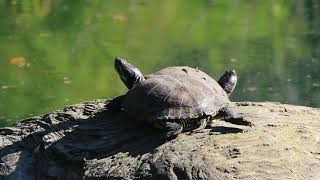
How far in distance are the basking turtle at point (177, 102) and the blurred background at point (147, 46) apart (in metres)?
2.28

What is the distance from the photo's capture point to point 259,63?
736cm

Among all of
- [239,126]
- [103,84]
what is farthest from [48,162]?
[103,84]

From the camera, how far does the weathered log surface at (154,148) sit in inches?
110

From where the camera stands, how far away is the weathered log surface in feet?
9.14

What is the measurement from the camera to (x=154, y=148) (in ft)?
9.73

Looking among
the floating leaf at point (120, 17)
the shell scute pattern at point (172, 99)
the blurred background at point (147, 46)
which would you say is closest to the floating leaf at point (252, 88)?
the blurred background at point (147, 46)

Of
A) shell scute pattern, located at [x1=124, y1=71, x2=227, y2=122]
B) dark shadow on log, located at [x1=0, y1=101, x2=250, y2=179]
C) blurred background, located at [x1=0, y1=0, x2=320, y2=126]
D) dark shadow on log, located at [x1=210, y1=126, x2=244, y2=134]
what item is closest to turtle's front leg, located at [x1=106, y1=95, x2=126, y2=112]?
dark shadow on log, located at [x1=0, y1=101, x2=250, y2=179]

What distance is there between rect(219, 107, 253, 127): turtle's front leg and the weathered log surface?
31 mm

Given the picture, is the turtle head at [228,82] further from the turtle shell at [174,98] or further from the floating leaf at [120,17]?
the floating leaf at [120,17]

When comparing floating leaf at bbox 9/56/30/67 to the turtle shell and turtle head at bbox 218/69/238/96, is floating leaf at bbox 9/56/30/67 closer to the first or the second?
turtle head at bbox 218/69/238/96

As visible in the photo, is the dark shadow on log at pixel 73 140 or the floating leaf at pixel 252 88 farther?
the floating leaf at pixel 252 88

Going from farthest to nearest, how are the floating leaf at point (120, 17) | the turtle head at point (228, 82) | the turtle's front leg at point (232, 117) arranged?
the floating leaf at point (120, 17), the turtle head at point (228, 82), the turtle's front leg at point (232, 117)

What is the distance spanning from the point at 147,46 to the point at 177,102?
5309 millimetres

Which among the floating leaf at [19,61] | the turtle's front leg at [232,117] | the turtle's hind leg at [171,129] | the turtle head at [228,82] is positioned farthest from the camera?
the floating leaf at [19,61]
